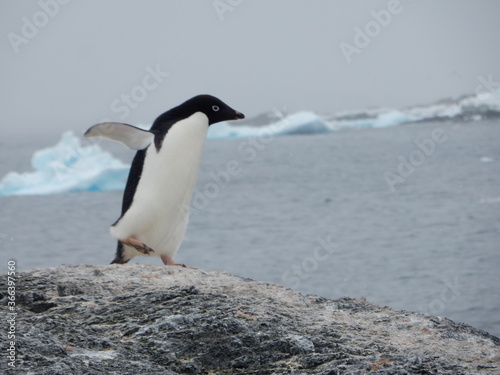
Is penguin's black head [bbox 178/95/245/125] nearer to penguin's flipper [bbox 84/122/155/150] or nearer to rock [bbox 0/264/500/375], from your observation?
penguin's flipper [bbox 84/122/155/150]

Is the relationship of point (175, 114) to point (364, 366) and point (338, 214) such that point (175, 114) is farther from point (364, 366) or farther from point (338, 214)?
point (338, 214)

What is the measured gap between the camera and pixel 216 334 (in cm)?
164

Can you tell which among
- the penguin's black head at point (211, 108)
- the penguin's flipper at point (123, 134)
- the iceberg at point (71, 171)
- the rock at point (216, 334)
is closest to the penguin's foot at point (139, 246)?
the penguin's flipper at point (123, 134)

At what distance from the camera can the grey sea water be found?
10.5m

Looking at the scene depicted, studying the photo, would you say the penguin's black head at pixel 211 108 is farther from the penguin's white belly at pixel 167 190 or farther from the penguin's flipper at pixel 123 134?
the penguin's flipper at pixel 123 134

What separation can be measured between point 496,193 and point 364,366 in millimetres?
19880

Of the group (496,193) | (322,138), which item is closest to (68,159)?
(496,193)

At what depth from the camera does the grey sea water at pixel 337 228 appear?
1049 cm

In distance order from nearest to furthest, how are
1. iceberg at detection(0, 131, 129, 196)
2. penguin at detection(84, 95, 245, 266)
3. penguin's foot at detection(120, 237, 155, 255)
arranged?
penguin's foot at detection(120, 237, 155, 255)
penguin at detection(84, 95, 245, 266)
iceberg at detection(0, 131, 129, 196)

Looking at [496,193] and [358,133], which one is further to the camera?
[358,133]

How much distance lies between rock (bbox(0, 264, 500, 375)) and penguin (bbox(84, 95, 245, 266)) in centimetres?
138

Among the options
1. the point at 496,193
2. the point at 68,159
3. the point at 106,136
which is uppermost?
the point at 106,136

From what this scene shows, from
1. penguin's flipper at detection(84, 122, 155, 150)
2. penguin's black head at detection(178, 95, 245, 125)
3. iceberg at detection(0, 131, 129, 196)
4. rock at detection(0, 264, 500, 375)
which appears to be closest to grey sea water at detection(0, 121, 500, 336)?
iceberg at detection(0, 131, 129, 196)

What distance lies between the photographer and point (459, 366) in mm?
1530
